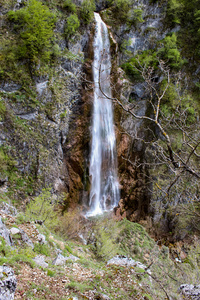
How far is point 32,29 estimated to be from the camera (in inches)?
507

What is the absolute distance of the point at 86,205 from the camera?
1562 cm

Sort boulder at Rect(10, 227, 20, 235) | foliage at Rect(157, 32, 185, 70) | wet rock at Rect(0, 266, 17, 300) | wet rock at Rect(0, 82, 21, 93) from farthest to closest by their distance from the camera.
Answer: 1. foliage at Rect(157, 32, 185, 70)
2. wet rock at Rect(0, 82, 21, 93)
3. boulder at Rect(10, 227, 20, 235)
4. wet rock at Rect(0, 266, 17, 300)

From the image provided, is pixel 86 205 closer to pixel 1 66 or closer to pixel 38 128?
pixel 38 128

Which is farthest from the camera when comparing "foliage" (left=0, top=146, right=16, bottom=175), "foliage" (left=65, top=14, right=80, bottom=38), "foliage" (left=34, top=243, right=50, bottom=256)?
"foliage" (left=65, top=14, right=80, bottom=38)

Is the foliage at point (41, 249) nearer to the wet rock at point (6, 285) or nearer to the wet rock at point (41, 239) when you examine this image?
the wet rock at point (41, 239)

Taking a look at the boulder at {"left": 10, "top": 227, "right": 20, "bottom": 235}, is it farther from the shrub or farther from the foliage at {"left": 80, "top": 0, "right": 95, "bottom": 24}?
the shrub

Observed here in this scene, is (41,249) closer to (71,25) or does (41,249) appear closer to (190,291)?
(190,291)

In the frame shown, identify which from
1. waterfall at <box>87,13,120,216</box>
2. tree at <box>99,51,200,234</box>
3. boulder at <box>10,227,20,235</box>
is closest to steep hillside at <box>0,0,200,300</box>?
boulder at <box>10,227,20,235</box>

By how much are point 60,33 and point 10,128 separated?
1009cm

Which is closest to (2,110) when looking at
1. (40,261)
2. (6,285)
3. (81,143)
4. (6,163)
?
(6,163)

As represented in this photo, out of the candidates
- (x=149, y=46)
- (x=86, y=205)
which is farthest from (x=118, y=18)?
(x=86, y=205)

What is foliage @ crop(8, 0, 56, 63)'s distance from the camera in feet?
41.5

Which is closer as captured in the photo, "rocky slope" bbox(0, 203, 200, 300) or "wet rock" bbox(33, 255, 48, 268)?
"rocky slope" bbox(0, 203, 200, 300)

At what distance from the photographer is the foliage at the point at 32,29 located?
41.5 ft
